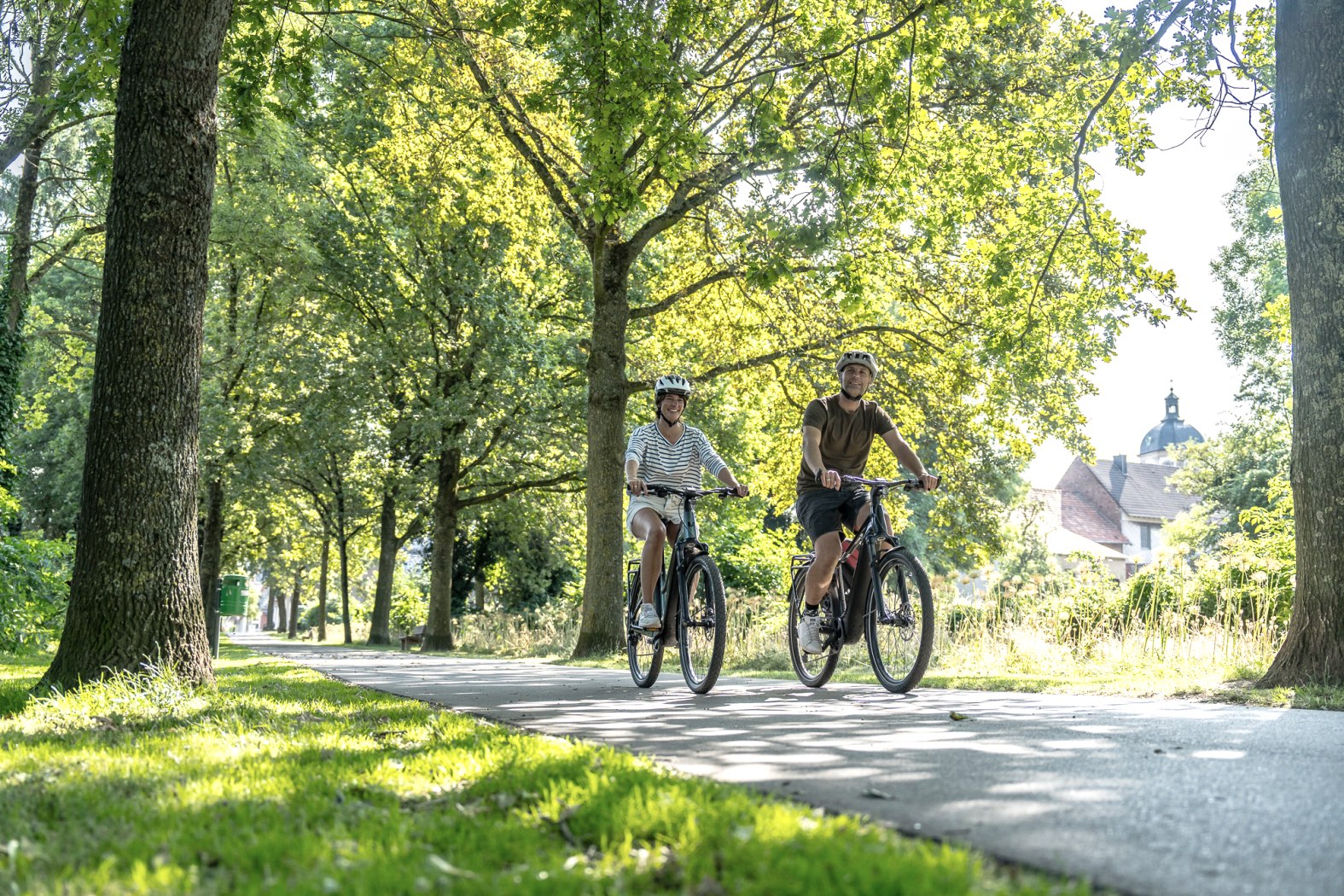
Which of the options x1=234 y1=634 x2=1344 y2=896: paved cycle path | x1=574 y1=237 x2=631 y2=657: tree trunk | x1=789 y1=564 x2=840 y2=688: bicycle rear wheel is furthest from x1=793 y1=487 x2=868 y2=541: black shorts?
x1=574 y1=237 x2=631 y2=657: tree trunk

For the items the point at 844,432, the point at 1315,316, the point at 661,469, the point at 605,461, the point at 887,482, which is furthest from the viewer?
the point at 605,461

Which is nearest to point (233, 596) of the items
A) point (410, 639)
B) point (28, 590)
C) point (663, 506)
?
point (28, 590)

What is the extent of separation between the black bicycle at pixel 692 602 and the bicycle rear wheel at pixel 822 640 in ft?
2.15

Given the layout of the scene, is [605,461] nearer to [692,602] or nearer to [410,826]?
[692,602]

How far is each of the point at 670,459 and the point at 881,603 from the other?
206 centimetres

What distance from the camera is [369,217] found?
84.1 ft

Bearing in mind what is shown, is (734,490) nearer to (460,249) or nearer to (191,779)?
(191,779)

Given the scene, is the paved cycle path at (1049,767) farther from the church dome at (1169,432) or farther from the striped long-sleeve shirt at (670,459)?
the church dome at (1169,432)

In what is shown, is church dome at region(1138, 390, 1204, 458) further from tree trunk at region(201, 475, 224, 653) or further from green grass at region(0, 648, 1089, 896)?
green grass at region(0, 648, 1089, 896)

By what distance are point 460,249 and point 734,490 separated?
58.0 ft

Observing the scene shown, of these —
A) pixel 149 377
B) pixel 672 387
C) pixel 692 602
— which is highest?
pixel 672 387

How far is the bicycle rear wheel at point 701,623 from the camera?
26.5 feet

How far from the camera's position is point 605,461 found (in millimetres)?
16469

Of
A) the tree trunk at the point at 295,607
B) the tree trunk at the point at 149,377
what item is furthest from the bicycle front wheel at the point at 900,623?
the tree trunk at the point at 295,607
